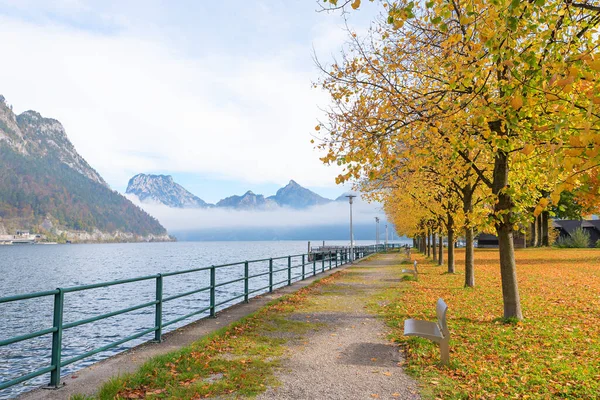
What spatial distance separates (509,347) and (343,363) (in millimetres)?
3133

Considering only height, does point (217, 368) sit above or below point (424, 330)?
below

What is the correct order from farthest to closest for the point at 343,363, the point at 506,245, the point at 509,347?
the point at 506,245
the point at 509,347
the point at 343,363

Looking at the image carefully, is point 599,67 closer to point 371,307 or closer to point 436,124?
point 436,124

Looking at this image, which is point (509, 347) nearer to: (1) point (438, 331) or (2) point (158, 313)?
(1) point (438, 331)

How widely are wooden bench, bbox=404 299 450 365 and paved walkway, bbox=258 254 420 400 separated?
1.65 feet

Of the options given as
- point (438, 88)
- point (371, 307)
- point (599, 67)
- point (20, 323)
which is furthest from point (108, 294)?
point (599, 67)

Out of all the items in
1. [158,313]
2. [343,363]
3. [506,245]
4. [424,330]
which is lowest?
[343,363]

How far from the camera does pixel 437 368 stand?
21.8 ft

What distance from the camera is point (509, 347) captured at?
309 inches

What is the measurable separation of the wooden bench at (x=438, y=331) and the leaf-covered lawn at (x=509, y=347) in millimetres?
236

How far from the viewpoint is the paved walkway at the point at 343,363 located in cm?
562

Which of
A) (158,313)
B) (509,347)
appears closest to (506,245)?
(509,347)

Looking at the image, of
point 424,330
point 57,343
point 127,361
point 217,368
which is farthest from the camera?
point 424,330

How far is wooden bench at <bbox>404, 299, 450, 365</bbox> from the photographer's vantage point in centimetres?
677
